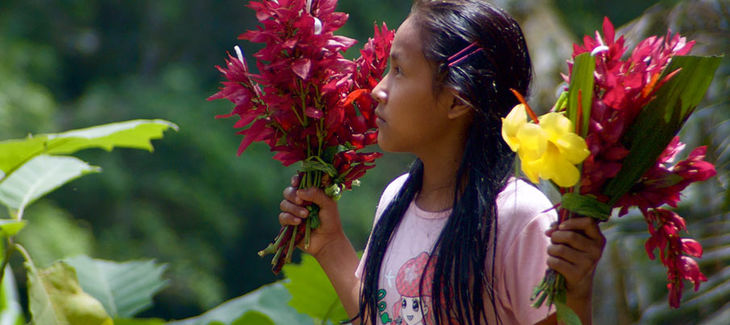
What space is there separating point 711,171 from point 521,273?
28 centimetres

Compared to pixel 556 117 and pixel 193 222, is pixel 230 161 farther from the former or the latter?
pixel 556 117

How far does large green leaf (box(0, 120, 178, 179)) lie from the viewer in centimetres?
144

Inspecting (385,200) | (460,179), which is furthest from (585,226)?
(385,200)

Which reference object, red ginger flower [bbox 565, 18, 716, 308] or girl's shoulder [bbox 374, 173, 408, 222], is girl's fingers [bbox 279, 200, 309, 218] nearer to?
girl's shoulder [bbox 374, 173, 408, 222]

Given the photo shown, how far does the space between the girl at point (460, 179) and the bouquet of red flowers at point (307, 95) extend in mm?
119

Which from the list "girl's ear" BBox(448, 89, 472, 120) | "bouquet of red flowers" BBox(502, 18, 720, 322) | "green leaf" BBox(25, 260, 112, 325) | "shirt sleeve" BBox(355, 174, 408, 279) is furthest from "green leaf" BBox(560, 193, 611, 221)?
"green leaf" BBox(25, 260, 112, 325)

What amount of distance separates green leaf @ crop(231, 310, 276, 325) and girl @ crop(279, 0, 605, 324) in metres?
0.63

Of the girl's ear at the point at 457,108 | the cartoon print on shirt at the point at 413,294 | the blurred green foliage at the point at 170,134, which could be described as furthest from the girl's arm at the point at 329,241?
the blurred green foliage at the point at 170,134

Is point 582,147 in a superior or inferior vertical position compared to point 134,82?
superior

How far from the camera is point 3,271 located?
4.33ft

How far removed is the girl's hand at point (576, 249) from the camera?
0.89 metres

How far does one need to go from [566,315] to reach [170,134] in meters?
7.45

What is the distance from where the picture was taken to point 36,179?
64.9 inches

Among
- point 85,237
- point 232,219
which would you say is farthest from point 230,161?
point 85,237
